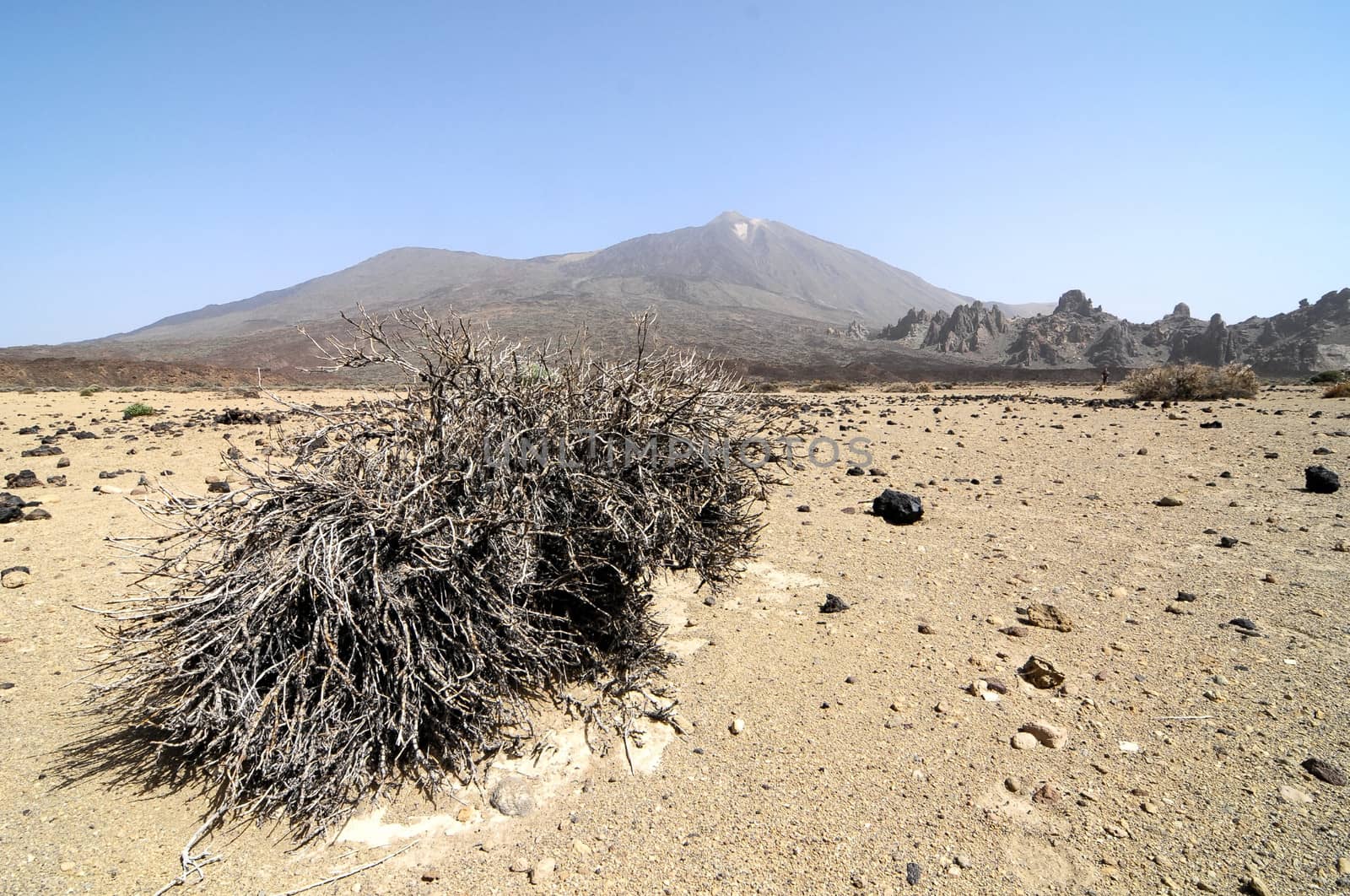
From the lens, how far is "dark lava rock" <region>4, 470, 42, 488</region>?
7.96m

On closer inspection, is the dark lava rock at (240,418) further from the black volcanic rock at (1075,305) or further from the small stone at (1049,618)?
the black volcanic rock at (1075,305)

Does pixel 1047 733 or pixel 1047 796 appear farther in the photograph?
pixel 1047 733

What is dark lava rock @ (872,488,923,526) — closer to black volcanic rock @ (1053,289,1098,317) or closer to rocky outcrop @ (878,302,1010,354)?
rocky outcrop @ (878,302,1010,354)

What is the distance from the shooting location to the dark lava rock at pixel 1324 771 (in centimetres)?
276

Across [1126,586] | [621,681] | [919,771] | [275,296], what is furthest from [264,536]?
[275,296]

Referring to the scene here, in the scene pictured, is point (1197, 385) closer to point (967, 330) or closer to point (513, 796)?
point (513, 796)

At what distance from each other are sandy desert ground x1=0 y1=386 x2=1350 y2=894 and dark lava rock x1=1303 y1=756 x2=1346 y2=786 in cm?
3

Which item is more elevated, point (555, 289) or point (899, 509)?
point (555, 289)

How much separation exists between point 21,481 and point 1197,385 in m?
25.4

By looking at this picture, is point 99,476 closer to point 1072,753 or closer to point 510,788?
point 510,788

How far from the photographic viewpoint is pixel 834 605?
4711 millimetres

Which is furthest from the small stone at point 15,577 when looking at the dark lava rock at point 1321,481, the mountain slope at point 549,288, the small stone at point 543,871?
the mountain slope at point 549,288

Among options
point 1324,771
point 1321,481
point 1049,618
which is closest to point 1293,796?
point 1324,771

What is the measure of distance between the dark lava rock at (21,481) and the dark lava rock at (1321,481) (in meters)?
14.8
